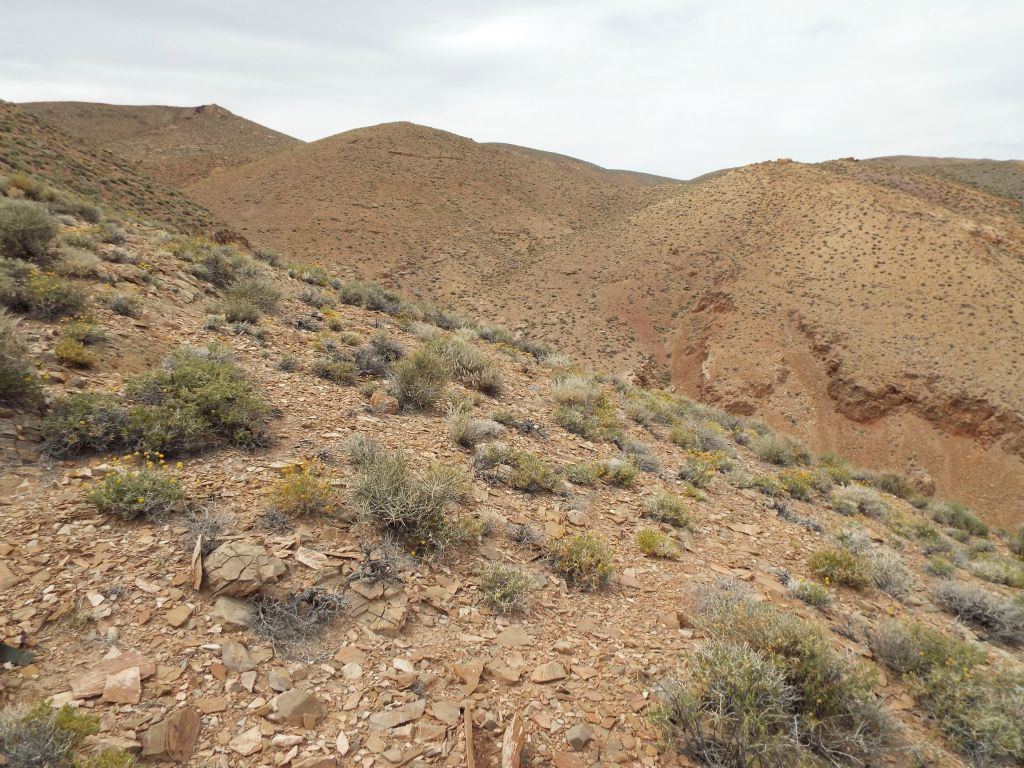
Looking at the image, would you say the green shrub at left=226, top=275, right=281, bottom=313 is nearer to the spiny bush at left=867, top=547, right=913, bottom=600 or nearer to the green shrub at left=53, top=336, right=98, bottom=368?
the green shrub at left=53, top=336, right=98, bottom=368

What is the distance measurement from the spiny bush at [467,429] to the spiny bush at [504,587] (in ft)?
7.45

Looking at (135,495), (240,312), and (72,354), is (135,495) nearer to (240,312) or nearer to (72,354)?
(72,354)

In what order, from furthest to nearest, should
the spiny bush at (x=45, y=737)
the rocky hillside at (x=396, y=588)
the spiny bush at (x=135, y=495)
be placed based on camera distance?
1. the spiny bush at (x=135, y=495)
2. the rocky hillside at (x=396, y=588)
3. the spiny bush at (x=45, y=737)

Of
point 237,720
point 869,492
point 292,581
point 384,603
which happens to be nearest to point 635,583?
point 384,603

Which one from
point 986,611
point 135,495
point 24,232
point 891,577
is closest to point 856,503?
point 986,611

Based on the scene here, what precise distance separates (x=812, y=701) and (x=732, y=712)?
603 millimetres

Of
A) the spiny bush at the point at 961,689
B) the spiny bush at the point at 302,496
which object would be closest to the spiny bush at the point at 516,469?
the spiny bush at the point at 302,496

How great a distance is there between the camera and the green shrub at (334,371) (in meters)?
7.00

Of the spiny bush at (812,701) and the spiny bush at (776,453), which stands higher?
the spiny bush at (812,701)

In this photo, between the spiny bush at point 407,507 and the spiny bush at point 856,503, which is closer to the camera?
the spiny bush at point 407,507

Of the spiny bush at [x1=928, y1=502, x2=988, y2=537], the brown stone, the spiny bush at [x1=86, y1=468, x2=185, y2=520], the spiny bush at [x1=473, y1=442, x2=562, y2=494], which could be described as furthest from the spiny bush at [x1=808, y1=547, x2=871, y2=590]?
the spiny bush at [x1=928, y1=502, x2=988, y2=537]

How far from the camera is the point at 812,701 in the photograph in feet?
10.0

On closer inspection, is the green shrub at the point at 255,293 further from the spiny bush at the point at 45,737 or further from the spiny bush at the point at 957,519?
the spiny bush at the point at 957,519

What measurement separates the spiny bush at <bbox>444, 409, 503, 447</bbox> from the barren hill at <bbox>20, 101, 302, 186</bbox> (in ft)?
182
